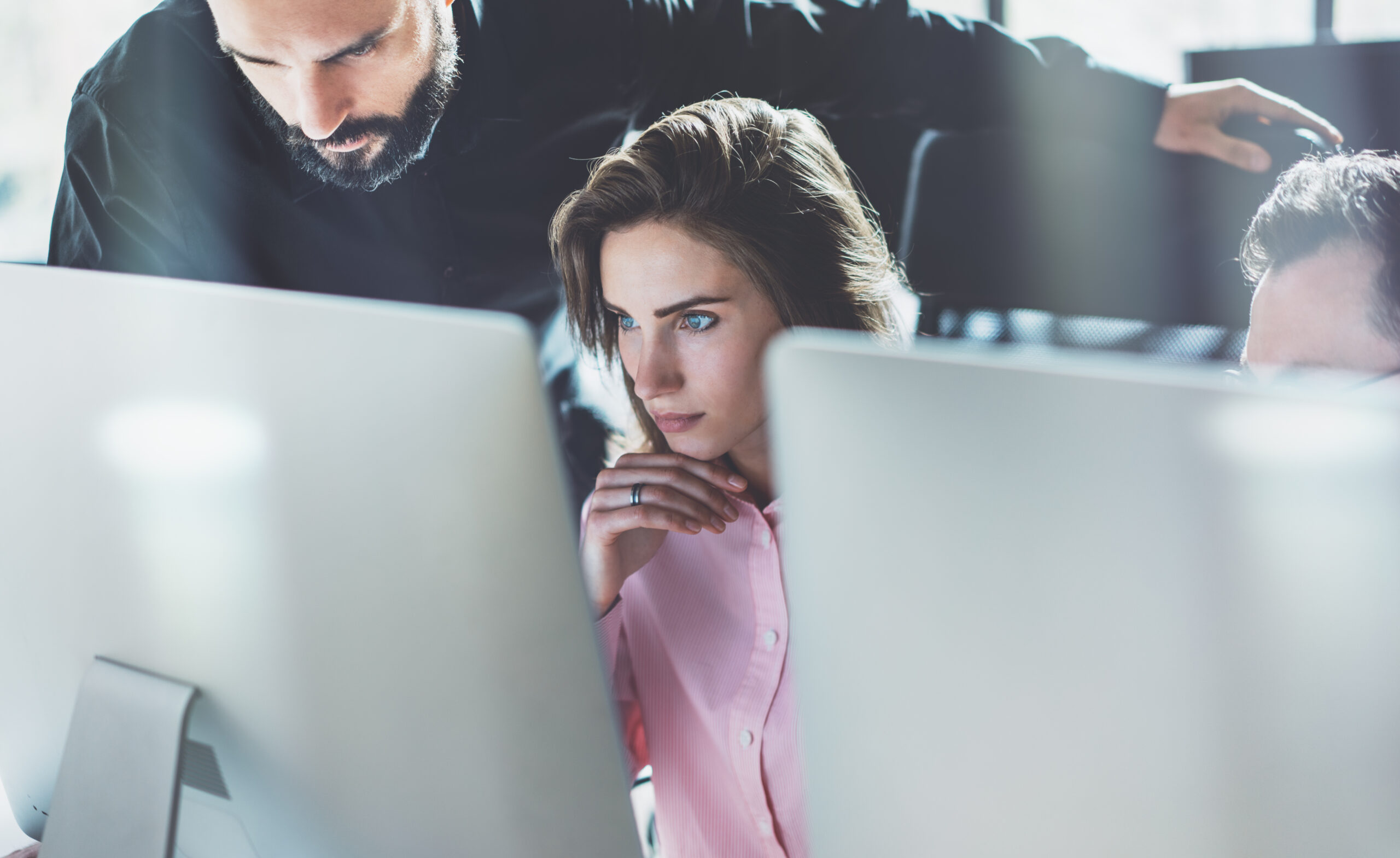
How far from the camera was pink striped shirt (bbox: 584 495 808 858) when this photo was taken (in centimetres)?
96

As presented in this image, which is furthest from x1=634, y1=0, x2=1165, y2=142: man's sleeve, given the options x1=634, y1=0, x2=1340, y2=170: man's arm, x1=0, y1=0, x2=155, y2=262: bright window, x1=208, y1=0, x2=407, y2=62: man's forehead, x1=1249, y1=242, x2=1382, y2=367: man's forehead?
x1=0, y1=0, x2=155, y2=262: bright window

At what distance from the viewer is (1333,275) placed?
1075mm

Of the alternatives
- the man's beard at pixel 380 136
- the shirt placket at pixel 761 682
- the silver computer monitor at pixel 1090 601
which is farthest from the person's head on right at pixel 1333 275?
the man's beard at pixel 380 136

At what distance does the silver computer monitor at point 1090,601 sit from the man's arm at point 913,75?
1149 mm

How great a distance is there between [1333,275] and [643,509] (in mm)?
793

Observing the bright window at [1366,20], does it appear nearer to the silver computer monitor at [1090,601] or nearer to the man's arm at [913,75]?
the man's arm at [913,75]

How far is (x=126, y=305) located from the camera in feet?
1.79

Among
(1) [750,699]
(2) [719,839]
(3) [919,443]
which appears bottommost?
(2) [719,839]

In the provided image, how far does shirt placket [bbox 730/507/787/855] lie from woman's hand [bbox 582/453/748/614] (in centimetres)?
6

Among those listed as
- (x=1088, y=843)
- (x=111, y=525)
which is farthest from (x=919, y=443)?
(x=111, y=525)

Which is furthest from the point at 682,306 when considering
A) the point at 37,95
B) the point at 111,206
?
the point at 37,95

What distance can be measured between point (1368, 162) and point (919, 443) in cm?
114

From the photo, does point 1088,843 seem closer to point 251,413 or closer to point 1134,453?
point 1134,453

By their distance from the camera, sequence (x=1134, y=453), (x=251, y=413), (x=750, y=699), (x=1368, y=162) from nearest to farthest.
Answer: (x=1134, y=453) → (x=251, y=413) → (x=750, y=699) → (x=1368, y=162)
